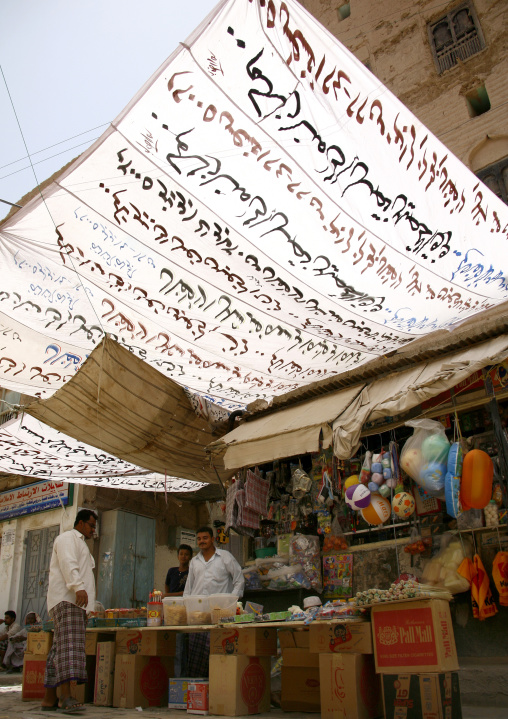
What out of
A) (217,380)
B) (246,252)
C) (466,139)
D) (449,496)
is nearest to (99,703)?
(217,380)

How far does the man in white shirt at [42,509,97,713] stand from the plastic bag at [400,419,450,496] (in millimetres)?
3157

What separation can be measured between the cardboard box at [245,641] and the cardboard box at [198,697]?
26 cm

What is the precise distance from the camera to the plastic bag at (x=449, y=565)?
5.10 metres

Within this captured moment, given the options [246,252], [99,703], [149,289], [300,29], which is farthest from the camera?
[99,703]

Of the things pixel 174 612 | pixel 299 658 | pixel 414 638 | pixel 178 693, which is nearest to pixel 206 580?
pixel 174 612

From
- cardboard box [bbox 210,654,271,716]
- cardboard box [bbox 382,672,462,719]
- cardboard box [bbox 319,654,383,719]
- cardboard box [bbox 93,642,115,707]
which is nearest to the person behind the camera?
cardboard box [bbox 382,672,462,719]

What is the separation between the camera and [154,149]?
11.6 feet

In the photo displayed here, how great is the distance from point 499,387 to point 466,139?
16.3 feet

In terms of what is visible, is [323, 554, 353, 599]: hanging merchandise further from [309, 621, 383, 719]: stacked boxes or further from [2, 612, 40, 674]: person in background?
[2, 612, 40, 674]: person in background

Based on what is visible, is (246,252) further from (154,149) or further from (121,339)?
(121,339)

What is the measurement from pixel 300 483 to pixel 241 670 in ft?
8.87

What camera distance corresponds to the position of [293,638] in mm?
4609

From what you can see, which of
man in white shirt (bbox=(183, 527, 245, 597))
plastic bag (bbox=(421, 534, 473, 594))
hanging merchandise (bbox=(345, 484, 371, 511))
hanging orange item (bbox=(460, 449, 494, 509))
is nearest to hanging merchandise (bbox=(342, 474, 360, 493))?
hanging merchandise (bbox=(345, 484, 371, 511))

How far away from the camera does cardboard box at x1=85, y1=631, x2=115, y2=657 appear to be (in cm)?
556
